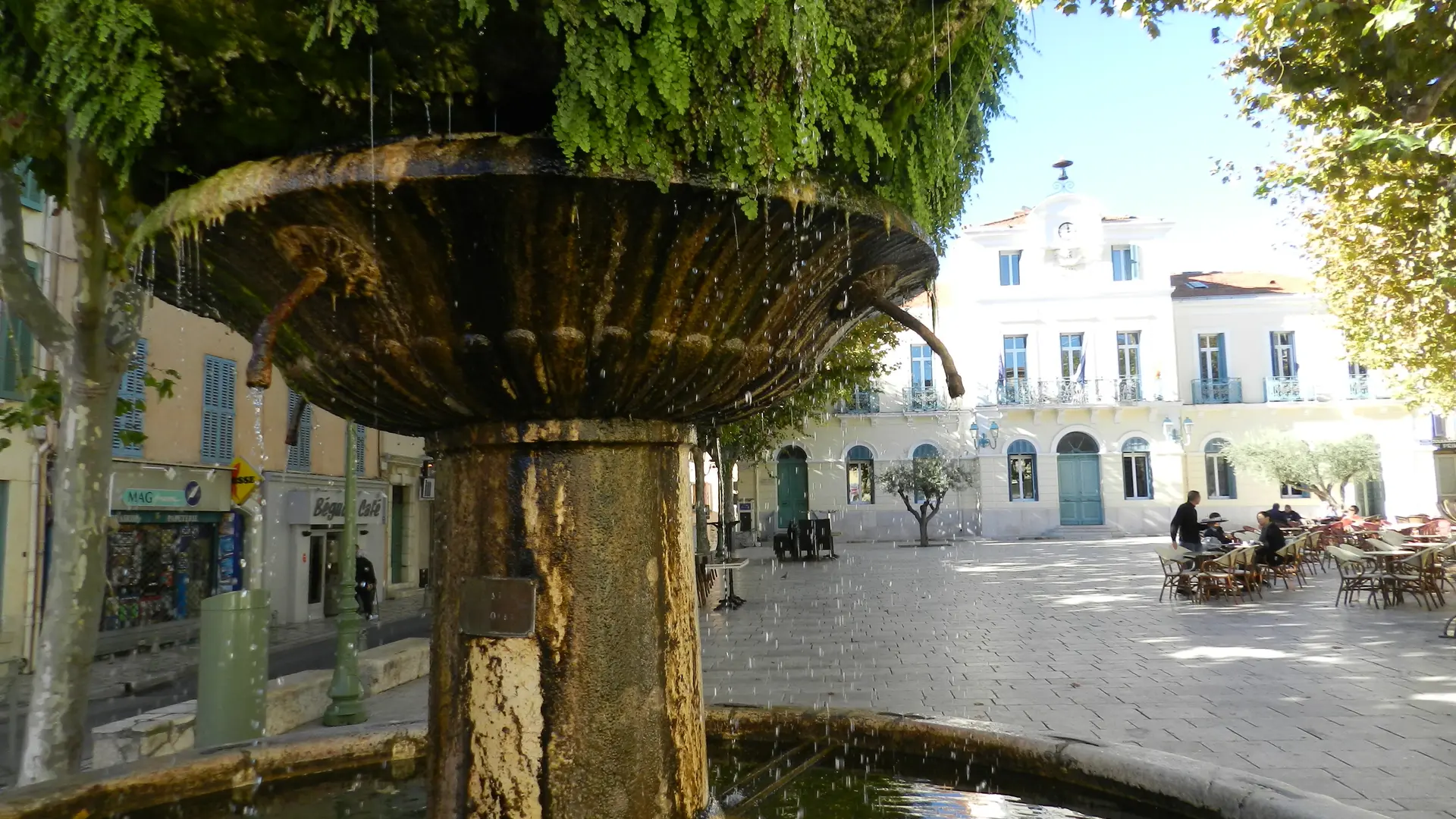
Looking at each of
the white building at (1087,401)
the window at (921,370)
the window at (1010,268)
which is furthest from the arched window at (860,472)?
the window at (1010,268)

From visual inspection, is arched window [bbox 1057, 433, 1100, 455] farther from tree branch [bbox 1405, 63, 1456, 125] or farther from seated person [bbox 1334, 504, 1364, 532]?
tree branch [bbox 1405, 63, 1456, 125]

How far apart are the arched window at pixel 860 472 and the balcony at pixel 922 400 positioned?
2.29 metres

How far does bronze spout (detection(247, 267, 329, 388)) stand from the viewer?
2.23 meters

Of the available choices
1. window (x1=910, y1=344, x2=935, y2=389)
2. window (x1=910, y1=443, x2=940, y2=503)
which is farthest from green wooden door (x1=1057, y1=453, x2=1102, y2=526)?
window (x1=910, y1=344, x2=935, y2=389)

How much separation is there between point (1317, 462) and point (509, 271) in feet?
108

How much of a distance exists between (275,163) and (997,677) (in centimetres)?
739

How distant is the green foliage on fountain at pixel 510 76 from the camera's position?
2072 mm

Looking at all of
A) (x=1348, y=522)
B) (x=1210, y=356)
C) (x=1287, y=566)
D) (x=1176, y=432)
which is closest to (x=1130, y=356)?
(x=1176, y=432)

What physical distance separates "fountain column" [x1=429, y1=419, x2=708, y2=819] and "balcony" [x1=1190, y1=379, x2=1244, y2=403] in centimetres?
3758

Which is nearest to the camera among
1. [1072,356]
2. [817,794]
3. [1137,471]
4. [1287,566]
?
[817,794]

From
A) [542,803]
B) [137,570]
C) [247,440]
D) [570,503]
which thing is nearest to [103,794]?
[542,803]

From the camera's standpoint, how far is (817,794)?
13.0 ft

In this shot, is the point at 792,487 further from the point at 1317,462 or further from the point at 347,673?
the point at 347,673

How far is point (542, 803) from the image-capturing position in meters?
2.66
